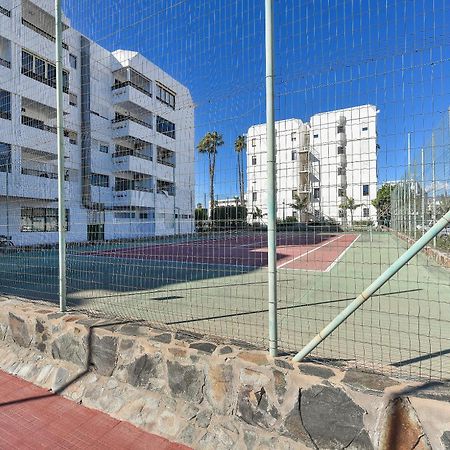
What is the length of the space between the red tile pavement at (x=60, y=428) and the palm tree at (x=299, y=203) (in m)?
2.14

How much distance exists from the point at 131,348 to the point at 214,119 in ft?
7.78

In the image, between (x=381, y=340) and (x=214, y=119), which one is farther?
(x=381, y=340)

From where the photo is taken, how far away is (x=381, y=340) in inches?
167

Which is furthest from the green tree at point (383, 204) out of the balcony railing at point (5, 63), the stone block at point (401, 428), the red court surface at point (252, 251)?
the balcony railing at point (5, 63)

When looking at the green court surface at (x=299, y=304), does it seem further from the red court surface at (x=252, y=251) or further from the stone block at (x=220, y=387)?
the stone block at (x=220, y=387)

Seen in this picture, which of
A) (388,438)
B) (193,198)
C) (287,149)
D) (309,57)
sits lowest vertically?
(388,438)

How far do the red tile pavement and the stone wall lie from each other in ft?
0.33

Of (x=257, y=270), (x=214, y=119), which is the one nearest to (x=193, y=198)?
(x=214, y=119)

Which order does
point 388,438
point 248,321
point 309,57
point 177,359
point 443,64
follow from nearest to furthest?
point 388,438 < point 443,64 < point 309,57 < point 177,359 < point 248,321

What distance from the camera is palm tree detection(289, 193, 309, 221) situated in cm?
301

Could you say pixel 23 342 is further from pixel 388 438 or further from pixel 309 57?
pixel 309 57

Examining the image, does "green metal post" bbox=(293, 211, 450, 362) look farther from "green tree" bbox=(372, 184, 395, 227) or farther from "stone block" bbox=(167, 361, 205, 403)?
"stone block" bbox=(167, 361, 205, 403)

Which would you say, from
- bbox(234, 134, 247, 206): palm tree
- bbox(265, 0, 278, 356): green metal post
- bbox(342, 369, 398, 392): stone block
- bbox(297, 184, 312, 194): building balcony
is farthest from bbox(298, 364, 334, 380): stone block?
bbox(234, 134, 247, 206): palm tree

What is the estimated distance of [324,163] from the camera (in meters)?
2.90
